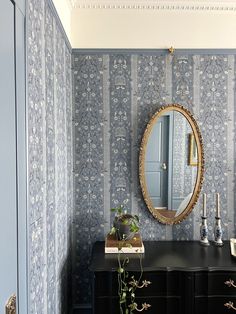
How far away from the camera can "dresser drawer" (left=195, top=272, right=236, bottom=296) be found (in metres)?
1.92

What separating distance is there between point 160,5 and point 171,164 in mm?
1309

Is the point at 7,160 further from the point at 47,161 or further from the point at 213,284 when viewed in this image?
the point at 213,284

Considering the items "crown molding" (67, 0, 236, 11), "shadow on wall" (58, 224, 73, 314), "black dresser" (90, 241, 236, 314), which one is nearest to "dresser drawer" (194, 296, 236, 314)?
"black dresser" (90, 241, 236, 314)

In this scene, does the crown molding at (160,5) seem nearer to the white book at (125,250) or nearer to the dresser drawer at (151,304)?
the white book at (125,250)

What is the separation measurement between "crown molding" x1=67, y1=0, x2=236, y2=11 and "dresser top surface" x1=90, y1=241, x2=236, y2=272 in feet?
6.37

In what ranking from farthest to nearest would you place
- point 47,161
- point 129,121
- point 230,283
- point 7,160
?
point 129,121 < point 230,283 < point 47,161 < point 7,160

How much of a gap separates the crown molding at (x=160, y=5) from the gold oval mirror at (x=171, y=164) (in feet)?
2.72

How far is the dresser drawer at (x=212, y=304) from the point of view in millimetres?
1931

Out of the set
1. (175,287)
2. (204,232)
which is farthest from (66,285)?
(204,232)

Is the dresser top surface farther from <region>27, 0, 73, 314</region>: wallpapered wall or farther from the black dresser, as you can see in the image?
<region>27, 0, 73, 314</region>: wallpapered wall

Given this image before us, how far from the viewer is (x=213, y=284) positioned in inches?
76.1

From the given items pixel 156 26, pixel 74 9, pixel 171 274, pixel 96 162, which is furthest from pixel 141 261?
pixel 74 9

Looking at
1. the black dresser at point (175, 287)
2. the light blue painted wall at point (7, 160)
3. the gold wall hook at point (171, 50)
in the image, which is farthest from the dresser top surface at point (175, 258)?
the gold wall hook at point (171, 50)

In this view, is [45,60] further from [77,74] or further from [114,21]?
[114,21]
